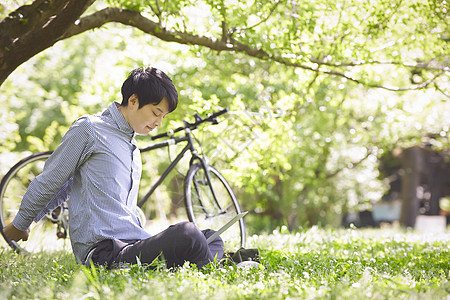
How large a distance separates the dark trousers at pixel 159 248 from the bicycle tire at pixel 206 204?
1292 millimetres

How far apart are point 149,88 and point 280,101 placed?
355 cm

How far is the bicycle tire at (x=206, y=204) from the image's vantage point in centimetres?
440

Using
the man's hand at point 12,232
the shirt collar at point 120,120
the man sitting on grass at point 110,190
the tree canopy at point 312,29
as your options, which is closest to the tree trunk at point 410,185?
the tree canopy at point 312,29

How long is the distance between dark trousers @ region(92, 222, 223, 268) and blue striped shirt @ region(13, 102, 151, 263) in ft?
0.25

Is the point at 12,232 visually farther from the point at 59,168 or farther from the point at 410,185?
the point at 410,185

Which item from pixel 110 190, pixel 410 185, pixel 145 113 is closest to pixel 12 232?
pixel 110 190

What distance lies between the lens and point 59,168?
118 inches

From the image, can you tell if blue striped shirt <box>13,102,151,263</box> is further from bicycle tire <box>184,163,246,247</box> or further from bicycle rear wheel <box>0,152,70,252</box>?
bicycle rear wheel <box>0,152,70,252</box>

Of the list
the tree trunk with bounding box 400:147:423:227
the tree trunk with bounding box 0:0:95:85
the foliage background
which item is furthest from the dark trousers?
the tree trunk with bounding box 400:147:423:227

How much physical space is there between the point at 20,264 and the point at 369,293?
243cm

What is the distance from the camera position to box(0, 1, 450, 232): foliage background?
5098mm

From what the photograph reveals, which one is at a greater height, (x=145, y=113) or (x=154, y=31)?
(x=154, y=31)

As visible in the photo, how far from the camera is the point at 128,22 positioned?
4.61m

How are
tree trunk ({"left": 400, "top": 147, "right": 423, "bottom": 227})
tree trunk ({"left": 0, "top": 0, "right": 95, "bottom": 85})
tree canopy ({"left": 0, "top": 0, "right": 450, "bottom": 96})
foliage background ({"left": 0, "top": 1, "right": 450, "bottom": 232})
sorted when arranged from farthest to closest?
tree trunk ({"left": 400, "top": 147, "right": 423, "bottom": 227}) < foliage background ({"left": 0, "top": 1, "right": 450, "bottom": 232}) < tree canopy ({"left": 0, "top": 0, "right": 450, "bottom": 96}) < tree trunk ({"left": 0, "top": 0, "right": 95, "bottom": 85})
